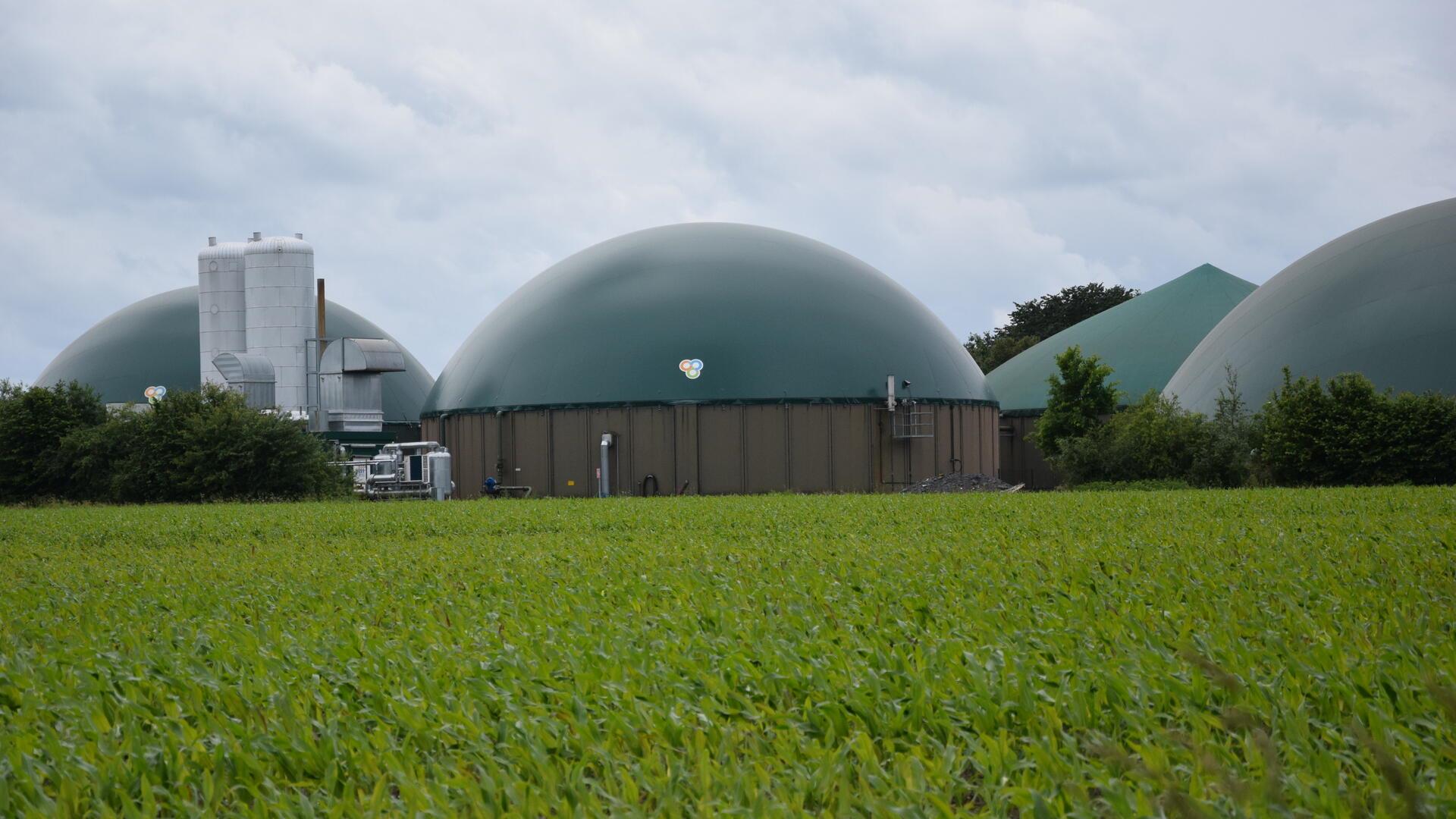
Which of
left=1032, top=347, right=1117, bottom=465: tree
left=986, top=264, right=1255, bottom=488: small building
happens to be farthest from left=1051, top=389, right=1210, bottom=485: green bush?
left=986, top=264, right=1255, bottom=488: small building

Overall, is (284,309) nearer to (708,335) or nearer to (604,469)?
(604,469)

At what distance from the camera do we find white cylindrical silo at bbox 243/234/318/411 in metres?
45.6

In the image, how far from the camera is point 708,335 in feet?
131

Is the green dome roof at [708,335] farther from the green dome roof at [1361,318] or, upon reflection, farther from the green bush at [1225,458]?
the green dome roof at [1361,318]

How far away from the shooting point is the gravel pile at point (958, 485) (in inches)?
1497

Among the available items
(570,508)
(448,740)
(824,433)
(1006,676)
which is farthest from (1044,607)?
(824,433)

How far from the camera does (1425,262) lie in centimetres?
3947

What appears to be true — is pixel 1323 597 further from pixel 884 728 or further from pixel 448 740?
pixel 448 740

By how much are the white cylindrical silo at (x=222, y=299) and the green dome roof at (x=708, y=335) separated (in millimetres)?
8721

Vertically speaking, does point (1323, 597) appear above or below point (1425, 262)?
below

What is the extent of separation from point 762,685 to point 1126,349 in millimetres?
54909

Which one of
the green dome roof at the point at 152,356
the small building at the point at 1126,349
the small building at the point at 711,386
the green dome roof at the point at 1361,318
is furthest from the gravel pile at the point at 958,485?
the green dome roof at the point at 152,356

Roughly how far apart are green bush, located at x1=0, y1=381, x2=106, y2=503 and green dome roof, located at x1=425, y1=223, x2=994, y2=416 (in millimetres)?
12131

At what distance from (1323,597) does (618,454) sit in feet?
106
